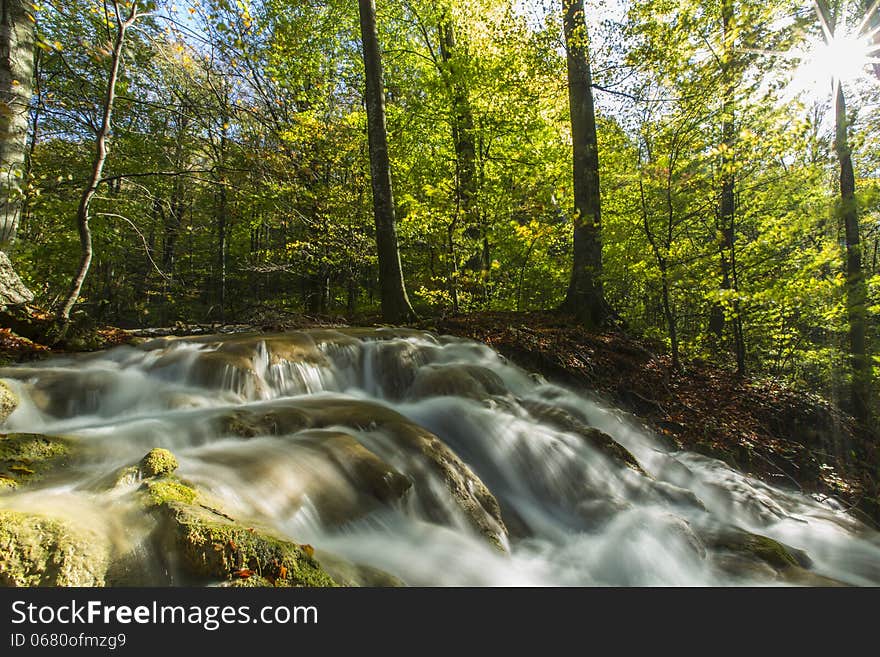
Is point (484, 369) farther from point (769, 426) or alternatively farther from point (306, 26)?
point (306, 26)

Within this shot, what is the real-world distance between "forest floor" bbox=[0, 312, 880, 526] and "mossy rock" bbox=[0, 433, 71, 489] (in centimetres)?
254

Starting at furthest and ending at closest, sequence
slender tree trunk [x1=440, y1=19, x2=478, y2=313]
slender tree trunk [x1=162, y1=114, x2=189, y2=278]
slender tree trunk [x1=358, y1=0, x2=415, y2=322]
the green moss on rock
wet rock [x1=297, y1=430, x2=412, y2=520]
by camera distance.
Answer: slender tree trunk [x1=162, y1=114, x2=189, y2=278]
slender tree trunk [x1=440, y1=19, x2=478, y2=313]
slender tree trunk [x1=358, y1=0, x2=415, y2=322]
wet rock [x1=297, y1=430, x2=412, y2=520]
the green moss on rock

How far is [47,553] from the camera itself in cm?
146

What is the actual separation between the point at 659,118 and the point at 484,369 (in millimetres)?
4781

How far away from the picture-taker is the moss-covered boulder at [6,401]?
3.22m

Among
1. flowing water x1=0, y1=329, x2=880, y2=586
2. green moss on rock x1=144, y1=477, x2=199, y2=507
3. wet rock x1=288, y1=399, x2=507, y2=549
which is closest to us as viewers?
green moss on rock x1=144, y1=477, x2=199, y2=507

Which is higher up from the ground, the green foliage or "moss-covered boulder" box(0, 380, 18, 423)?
the green foliage

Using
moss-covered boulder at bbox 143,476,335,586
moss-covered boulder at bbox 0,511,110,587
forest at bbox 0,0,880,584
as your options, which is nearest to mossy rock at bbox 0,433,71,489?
forest at bbox 0,0,880,584

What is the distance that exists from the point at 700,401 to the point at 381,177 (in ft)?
21.8

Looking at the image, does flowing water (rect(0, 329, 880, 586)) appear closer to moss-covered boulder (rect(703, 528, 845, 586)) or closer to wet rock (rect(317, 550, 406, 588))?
moss-covered boulder (rect(703, 528, 845, 586))

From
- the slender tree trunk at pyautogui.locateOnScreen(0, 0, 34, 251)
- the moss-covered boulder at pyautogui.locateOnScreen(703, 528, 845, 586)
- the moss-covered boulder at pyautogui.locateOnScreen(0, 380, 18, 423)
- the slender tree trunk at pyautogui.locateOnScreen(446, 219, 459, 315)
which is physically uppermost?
the slender tree trunk at pyautogui.locateOnScreen(0, 0, 34, 251)

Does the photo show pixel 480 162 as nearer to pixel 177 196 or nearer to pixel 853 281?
pixel 853 281

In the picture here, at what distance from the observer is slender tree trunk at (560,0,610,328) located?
7.82 meters
